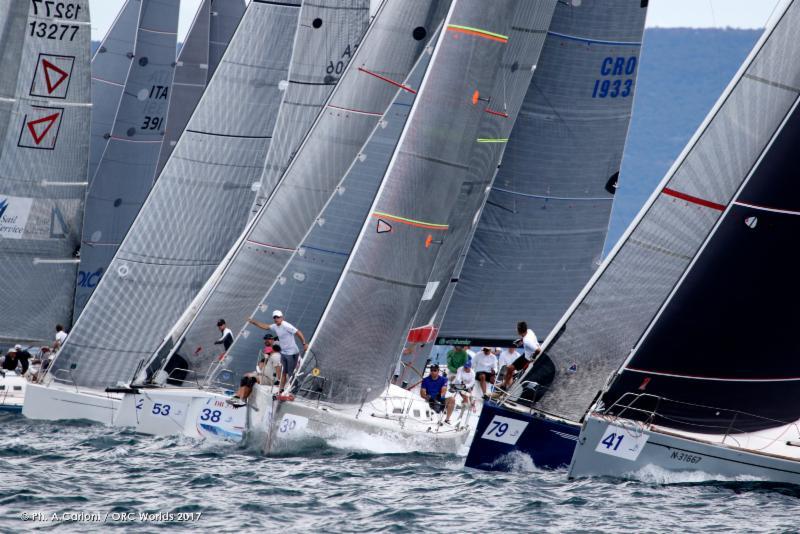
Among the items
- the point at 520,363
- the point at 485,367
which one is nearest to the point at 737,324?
the point at 520,363

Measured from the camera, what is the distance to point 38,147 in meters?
19.8

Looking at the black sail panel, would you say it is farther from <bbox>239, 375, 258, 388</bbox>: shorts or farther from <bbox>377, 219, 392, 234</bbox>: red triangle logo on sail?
<bbox>239, 375, 258, 388</bbox>: shorts

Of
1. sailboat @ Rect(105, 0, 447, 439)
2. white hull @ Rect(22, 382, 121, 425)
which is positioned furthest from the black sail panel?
white hull @ Rect(22, 382, 121, 425)

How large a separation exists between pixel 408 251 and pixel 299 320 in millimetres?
1816

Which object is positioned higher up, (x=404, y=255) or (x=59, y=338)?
(x=404, y=255)

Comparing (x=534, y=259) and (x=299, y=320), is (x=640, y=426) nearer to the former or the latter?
(x=299, y=320)

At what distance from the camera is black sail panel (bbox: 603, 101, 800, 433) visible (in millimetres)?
13344

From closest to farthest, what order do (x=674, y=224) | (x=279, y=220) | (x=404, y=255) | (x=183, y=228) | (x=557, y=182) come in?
(x=674, y=224) → (x=404, y=255) → (x=279, y=220) → (x=183, y=228) → (x=557, y=182)

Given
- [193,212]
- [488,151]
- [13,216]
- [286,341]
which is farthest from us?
[13,216]

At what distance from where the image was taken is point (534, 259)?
64.6 feet

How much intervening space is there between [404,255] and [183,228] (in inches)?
179

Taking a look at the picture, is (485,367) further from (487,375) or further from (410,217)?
(410,217)

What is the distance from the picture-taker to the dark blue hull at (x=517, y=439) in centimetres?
1358

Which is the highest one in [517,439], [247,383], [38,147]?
[38,147]
